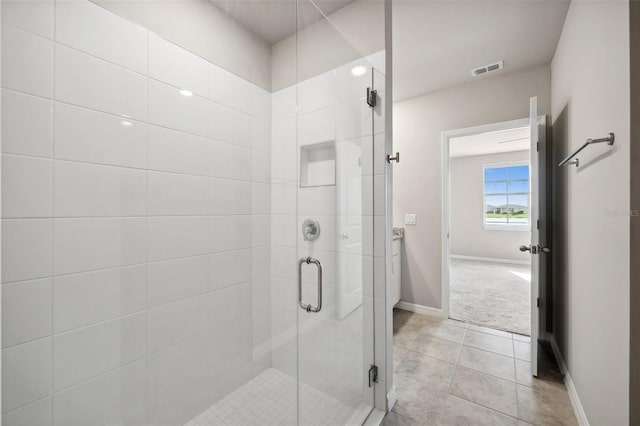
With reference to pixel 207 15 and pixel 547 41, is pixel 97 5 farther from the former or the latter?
pixel 547 41

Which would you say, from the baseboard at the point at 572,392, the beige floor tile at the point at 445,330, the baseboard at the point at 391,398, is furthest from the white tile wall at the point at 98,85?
the beige floor tile at the point at 445,330

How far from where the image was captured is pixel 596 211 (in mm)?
1322

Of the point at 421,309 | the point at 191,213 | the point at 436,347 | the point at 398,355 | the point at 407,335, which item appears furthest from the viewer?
the point at 421,309

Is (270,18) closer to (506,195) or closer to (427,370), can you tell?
(427,370)

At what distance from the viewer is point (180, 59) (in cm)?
113

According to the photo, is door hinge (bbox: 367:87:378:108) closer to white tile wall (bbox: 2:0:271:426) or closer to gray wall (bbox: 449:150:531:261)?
white tile wall (bbox: 2:0:271:426)

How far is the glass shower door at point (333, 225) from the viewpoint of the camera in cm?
135

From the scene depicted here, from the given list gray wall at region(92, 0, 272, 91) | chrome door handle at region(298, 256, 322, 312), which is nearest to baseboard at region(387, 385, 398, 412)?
chrome door handle at region(298, 256, 322, 312)

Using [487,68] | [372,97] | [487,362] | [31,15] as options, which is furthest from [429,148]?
[31,15]

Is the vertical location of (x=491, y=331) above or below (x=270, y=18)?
below

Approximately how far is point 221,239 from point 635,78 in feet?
5.65

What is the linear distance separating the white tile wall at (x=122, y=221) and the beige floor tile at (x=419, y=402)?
0.98m

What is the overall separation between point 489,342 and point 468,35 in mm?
2691

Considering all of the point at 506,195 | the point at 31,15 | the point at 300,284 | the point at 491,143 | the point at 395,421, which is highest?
the point at 491,143
